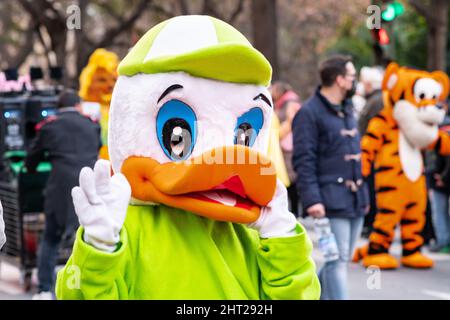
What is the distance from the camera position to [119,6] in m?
32.8

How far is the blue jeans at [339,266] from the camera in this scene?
7766 mm

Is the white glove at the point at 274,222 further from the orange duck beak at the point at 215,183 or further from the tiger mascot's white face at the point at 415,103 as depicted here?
the tiger mascot's white face at the point at 415,103

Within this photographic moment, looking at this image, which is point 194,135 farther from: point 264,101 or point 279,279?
point 279,279

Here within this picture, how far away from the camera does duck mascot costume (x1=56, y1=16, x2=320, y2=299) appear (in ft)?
12.6

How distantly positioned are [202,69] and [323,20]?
114 ft

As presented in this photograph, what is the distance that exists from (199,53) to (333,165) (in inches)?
162

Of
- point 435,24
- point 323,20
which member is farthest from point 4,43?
point 435,24

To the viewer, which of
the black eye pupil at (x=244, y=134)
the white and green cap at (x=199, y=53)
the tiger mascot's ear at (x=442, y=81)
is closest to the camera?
the white and green cap at (x=199, y=53)

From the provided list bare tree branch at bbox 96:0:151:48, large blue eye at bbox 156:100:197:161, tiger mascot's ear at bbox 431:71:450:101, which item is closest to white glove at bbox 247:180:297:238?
large blue eye at bbox 156:100:197:161

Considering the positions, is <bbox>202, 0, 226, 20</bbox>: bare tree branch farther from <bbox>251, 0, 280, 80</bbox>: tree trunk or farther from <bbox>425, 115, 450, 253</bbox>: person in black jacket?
<bbox>425, 115, 450, 253</bbox>: person in black jacket

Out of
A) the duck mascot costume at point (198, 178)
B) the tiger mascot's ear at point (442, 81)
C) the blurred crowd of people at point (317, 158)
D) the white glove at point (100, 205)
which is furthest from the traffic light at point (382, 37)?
the white glove at point (100, 205)

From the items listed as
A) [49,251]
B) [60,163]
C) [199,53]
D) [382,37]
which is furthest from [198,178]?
[382,37]

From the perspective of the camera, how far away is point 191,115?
4.05 m
